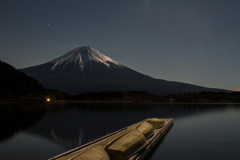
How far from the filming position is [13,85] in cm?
11431

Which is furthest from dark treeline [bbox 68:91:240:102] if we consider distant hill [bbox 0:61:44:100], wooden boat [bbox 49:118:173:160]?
wooden boat [bbox 49:118:173:160]

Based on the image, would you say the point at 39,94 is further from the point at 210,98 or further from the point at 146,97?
the point at 210,98

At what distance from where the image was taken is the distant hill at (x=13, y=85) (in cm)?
10606

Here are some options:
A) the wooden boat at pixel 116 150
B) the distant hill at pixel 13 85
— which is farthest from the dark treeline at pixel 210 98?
the wooden boat at pixel 116 150

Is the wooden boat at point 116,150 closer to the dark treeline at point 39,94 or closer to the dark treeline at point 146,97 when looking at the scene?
the dark treeline at point 39,94

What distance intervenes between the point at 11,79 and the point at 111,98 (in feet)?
224

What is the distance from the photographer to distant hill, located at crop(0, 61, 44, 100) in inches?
4175

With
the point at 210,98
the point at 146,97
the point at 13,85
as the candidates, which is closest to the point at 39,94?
the point at 13,85

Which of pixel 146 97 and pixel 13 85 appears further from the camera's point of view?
pixel 146 97

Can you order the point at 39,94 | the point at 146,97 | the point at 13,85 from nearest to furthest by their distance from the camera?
the point at 13,85, the point at 39,94, the point at 146,97

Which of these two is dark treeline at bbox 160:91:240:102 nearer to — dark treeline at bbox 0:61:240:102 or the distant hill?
dark treeline at bbox 0:61:240:102

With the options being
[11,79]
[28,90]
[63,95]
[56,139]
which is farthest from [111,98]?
[56,139]

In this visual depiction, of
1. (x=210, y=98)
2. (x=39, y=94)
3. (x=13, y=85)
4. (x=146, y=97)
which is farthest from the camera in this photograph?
(x=146, y=97)

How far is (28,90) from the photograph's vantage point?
4707 inches
